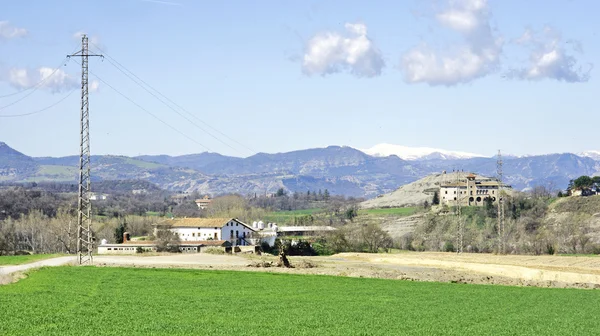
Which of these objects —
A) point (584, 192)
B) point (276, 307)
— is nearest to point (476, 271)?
point (276, 307)

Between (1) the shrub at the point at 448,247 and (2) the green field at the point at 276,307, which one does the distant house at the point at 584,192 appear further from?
(2) the green field at the point at 276,307

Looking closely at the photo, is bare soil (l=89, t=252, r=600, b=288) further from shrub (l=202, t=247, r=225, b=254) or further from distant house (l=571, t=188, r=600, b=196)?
distant house (l=571, t=188, r=600, b=196)

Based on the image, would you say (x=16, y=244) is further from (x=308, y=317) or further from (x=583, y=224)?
(x=308, y=317)

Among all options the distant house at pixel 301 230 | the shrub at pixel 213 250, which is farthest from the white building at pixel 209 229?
the distant house at pixel 301 230

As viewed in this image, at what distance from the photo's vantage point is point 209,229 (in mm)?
130125

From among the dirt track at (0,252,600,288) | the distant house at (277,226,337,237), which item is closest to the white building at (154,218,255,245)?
the distant house at (277,226,337,237)

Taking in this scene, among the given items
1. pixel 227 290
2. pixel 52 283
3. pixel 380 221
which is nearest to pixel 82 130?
pixel 52 283

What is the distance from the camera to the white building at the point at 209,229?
12962 centimetres

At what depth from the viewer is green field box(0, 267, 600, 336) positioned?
31.4 meters

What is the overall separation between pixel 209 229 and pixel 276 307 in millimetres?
91594

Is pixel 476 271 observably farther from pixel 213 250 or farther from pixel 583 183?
pixel 583 183

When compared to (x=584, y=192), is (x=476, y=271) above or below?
below

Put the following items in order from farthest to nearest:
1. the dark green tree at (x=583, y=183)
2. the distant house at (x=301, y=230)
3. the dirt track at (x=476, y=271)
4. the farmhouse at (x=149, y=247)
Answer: the dark green tree at (x=583, y=183) → the distant house at (x=301, y=230) → the farmhouse at (x=149, y=247) → the dirt track at (x=476, y=271)

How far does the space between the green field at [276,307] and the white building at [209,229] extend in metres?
70.3
